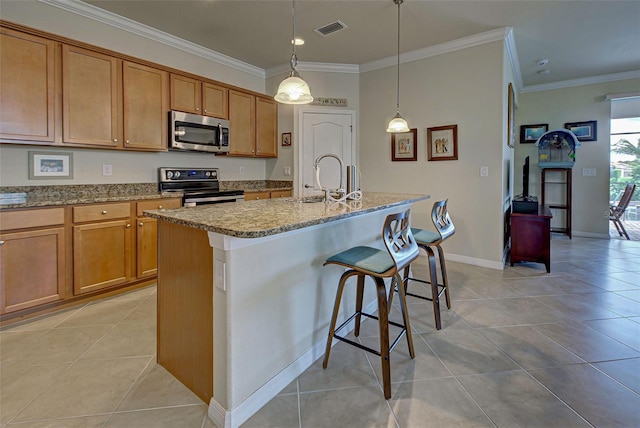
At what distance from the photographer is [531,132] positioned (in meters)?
6.01

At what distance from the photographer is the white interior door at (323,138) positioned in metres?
4.81

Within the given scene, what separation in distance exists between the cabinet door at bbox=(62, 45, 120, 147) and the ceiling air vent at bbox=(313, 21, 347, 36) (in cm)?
213

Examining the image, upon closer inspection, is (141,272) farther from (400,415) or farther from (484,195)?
(484,195)

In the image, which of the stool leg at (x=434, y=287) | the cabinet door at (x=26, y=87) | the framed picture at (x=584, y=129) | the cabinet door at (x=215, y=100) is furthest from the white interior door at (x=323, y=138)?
the framed picture at (x=584, y=129)

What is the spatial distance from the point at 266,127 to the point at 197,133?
4.11ft

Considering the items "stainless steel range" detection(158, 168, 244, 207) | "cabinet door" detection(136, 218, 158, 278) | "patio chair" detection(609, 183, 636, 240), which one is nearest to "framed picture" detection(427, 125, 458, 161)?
"stainless steel range" detection(158, 168, 244, 207)

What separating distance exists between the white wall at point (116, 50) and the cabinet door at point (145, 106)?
31 cm

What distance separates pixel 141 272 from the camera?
3.12 meters

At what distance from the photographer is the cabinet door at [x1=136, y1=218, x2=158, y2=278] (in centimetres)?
307

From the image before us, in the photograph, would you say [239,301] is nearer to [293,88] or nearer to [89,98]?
[293,88]

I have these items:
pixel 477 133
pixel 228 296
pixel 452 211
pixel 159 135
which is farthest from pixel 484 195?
pixel 159 135

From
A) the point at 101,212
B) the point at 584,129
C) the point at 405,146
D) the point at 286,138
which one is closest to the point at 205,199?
the point at 101,212

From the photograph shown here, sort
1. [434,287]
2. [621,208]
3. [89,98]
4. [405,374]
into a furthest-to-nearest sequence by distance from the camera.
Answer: [621,208], [89,98], [434,287], [405,374]

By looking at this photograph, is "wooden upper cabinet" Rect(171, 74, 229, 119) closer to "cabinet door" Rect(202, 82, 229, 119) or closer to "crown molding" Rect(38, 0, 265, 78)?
"cabinet door" Rect(202, 82, 229, 119)
